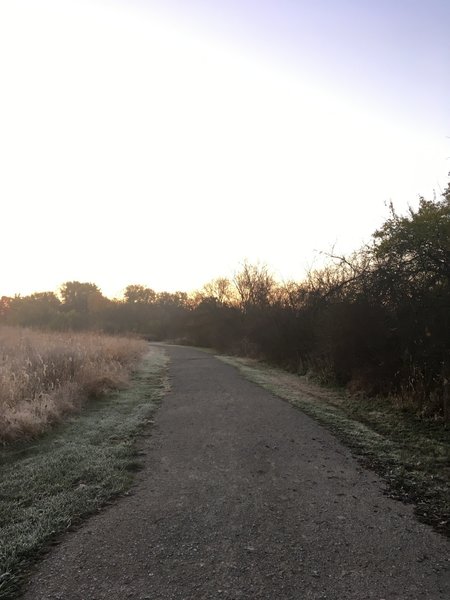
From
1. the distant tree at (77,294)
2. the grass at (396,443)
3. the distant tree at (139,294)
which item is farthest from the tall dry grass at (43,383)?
the distant tree at (139,294)

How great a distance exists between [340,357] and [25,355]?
9.34 meters

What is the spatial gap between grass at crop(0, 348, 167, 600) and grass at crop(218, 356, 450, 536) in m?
3.34

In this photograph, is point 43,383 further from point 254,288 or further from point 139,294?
point 139,294

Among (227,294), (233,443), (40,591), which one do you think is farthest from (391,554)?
(227,294)

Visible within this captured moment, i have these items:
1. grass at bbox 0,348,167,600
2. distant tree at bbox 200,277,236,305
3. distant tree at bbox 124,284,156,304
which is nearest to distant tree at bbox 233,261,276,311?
distant tree at bbox 200,277,236,305

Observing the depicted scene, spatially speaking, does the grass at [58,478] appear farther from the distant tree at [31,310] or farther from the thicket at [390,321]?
the distant tree at [31,310]

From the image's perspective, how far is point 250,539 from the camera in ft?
12.6

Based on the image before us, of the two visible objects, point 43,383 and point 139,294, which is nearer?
point 43,383

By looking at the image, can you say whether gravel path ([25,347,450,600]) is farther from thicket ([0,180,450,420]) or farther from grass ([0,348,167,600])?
thicket ([0,180,450,420])

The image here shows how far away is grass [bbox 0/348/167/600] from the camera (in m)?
3.74

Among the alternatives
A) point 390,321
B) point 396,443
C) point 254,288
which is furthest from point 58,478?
point 254,288

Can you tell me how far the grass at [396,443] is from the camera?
4.93m

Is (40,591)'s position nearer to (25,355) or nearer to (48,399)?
(48,399)

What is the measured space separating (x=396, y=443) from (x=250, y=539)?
4.25 m
